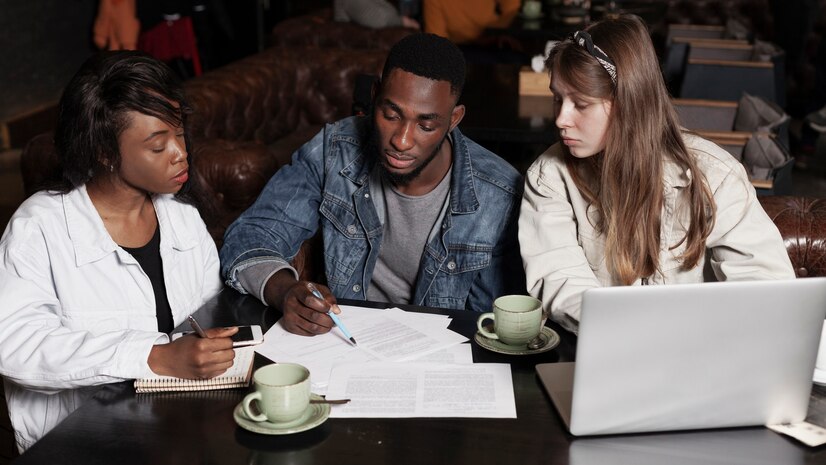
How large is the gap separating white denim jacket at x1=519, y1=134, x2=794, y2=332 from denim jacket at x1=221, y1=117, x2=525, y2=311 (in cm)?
18

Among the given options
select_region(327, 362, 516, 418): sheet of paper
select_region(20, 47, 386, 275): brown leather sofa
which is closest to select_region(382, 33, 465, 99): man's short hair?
select_region(20, 47, 386, 275): brown leather sofa

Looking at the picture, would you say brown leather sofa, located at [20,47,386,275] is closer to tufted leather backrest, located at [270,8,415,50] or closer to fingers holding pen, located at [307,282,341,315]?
fingers holding pen, located at [307,282,341,315]

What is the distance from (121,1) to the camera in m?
6.15

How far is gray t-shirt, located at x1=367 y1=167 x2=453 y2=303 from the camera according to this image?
2195mm

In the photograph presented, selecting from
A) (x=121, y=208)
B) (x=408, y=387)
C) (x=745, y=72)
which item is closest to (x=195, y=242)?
(x=121, y=208)

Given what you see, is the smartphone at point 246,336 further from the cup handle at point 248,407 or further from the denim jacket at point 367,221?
the denim jacket at point 367,221

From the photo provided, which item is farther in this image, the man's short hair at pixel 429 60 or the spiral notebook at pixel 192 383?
the man's short hair at pixel 429 60

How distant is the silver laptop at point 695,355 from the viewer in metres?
1.22

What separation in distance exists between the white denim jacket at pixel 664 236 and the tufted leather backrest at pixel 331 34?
159 inches

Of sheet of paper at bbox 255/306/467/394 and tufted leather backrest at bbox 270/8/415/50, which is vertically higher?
sheet of paper at bbox 255/306/467/394

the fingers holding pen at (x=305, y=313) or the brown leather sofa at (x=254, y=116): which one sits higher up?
the fingers holding pen at (x=305, y=313)

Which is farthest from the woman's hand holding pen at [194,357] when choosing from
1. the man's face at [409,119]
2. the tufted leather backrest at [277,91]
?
the tufted leather backrest at [277,91]

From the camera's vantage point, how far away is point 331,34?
6004mm

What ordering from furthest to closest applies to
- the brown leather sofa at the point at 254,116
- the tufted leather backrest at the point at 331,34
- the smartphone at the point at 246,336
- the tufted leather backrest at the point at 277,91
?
the tufted leather backrest at the point at 331,34 < the tufted leather backrest at the point at 277,91 < the brown leather sofa at the point at 254,116 < the smartphone at the point at 246,336
